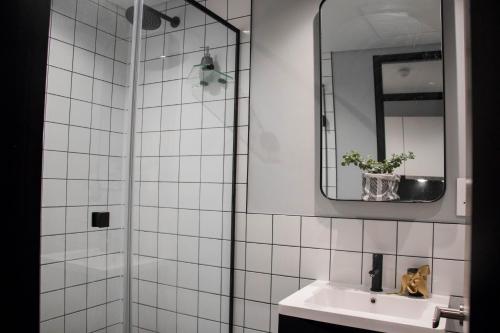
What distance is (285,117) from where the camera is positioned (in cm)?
210

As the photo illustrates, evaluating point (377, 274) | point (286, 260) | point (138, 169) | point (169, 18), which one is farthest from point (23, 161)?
point (286, 260)

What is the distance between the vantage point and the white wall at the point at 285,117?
6.61ft

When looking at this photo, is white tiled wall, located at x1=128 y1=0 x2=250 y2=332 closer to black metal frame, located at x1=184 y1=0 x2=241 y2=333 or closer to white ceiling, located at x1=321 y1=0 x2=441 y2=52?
black metal frame, located at x1=184 y1=0 x2=241 y2=333

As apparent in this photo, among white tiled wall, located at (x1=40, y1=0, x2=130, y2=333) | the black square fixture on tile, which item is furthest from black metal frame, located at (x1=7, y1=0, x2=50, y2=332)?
the black square fixture on tile

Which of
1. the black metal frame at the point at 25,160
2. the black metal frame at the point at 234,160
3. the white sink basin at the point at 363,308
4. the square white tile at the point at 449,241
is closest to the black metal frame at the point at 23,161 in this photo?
the black metal frame at the point at 25,160

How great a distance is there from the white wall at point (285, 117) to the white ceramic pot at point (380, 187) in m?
0.06

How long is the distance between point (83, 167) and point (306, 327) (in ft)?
3.30

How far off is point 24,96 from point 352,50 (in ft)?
5.78

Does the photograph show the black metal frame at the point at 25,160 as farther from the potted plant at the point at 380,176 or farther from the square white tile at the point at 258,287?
the square white tile at the point at 258,287

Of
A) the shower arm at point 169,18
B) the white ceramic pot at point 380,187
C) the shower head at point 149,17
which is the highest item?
the shower arm at point 169,18

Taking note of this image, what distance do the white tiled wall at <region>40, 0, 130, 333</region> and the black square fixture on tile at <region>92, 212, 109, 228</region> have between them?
20 millimetres

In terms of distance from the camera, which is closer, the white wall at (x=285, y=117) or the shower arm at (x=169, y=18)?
the shower arm at (x=169, y=18)

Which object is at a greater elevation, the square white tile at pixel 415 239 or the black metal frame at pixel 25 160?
the black metal frame at pixel 25 160

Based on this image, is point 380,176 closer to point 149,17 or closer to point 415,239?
point 415,239
